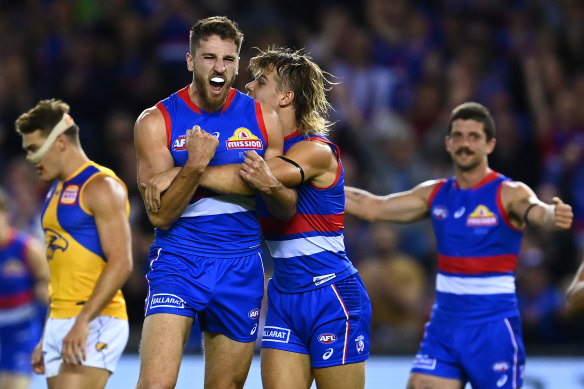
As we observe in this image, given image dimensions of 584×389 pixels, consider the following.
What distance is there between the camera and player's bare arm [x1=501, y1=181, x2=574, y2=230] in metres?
5.89

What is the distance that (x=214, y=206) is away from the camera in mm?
5379

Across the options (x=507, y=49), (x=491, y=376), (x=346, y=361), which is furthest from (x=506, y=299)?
(x=507, y=49)

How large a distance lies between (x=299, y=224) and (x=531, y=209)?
169 cm

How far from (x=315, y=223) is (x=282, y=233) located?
21 centimetres

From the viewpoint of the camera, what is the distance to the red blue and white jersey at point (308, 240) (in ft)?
18.8

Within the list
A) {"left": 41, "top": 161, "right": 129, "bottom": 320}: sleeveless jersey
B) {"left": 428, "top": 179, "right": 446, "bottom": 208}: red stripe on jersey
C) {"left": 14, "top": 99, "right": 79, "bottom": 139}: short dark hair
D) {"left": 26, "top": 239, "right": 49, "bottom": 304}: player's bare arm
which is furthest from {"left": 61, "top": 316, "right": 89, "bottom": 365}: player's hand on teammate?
{"left": 26, "top": 239, "right": 49, "bottom": 304}: player's bare arm

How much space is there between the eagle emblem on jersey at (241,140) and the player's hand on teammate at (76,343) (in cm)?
144

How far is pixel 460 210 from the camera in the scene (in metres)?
6.77

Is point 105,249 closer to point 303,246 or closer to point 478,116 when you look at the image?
point 303,246

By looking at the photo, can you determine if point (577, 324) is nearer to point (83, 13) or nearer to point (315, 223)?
point (315, 223)

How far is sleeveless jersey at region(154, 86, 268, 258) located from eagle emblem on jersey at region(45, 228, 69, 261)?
932 millimetres

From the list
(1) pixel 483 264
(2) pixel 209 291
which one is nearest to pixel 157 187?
(2) pixel 209 291

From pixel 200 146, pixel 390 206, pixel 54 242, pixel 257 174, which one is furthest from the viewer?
pixel 390 206

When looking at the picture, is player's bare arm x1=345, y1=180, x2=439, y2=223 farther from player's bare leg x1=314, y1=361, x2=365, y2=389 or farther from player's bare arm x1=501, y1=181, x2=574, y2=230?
player's bare leg x1=314, y1=361, x2=365, y2=389
